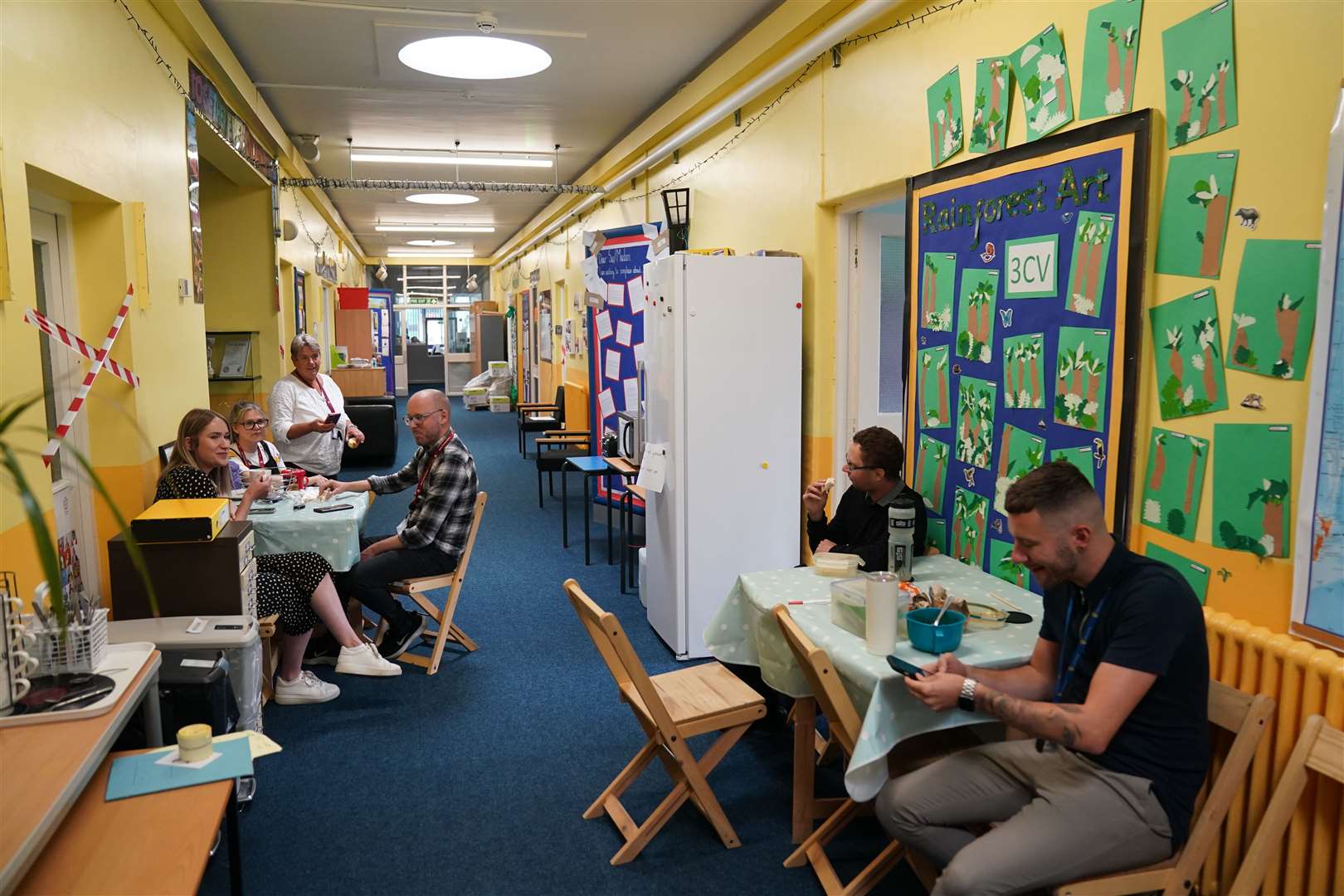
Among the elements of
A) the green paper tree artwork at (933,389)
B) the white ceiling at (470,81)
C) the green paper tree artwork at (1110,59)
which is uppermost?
the white ceiling at (470,81)

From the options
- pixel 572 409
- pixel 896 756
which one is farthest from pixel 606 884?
pixel 572 409

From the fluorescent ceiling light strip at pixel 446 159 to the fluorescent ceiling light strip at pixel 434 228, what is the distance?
216 inches

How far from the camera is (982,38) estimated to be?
10.6ft

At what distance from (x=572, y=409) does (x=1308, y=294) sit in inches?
324

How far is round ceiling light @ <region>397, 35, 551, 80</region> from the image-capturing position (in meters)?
4.46

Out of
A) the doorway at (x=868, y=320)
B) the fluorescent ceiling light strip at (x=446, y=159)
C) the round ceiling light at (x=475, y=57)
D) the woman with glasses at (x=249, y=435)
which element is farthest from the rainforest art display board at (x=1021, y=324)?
the fluorescent ceiling light strip at (x=446, y=159)

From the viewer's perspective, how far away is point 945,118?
3443 millimetres

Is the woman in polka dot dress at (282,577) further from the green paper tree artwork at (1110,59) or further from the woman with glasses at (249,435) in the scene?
the green paper tree artwork at (1110,59)

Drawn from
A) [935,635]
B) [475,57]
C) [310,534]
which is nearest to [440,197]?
[475,57]

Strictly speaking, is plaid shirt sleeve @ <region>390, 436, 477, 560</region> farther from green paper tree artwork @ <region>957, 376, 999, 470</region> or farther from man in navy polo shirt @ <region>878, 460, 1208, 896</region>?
man in navy polo shirt @ <region>878, 460, 1208, 896</region>

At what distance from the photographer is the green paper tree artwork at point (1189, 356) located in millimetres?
2350

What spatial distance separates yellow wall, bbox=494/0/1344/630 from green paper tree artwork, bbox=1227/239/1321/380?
0.11ft

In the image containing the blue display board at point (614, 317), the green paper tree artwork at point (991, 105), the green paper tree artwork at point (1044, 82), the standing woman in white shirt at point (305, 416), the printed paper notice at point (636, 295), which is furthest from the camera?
the blue display board at point (614, 317)

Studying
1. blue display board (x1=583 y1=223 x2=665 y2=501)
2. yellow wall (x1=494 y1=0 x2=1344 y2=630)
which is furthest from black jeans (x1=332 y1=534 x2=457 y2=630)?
blue display board (x1=583 y1=223 x2=665 y2=501)
